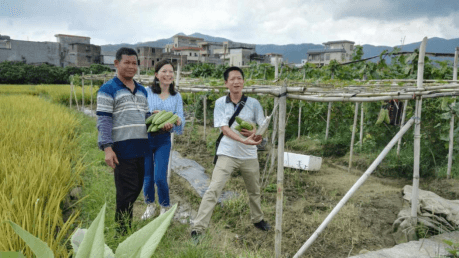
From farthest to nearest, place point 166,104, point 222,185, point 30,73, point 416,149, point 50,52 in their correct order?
point 50,52 → point 30,73 → point 166,104 → point 222,185 → point 416,149

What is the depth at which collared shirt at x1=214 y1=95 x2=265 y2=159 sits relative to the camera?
10.7 feet

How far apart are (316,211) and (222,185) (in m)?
1.51

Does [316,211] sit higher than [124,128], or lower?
lower

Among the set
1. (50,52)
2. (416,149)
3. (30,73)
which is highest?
(50,52)

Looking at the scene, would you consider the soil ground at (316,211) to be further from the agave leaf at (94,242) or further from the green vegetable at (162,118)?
the agave leaf at (94,242)

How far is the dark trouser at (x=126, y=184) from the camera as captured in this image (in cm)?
281

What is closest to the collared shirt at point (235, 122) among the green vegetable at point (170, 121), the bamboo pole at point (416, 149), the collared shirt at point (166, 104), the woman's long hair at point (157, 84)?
the green vegetable at point (170, 121)

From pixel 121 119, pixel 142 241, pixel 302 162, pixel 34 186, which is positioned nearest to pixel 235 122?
pixel 121 119

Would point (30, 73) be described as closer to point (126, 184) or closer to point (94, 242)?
point (126, 184)

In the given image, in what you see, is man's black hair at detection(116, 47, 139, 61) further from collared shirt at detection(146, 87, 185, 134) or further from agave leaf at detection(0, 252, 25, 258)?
agave leaf at detection(0, 252, 25, 258)

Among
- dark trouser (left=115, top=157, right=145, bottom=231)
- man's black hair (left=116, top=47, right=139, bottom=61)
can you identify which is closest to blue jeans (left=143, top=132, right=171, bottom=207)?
dark trouser (left=115, top=157, right=145, bottom=231)

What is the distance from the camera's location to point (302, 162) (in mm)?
5586

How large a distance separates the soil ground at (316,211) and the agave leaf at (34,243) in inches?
98.0

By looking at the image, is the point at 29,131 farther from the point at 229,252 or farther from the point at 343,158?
the point at 343,158
